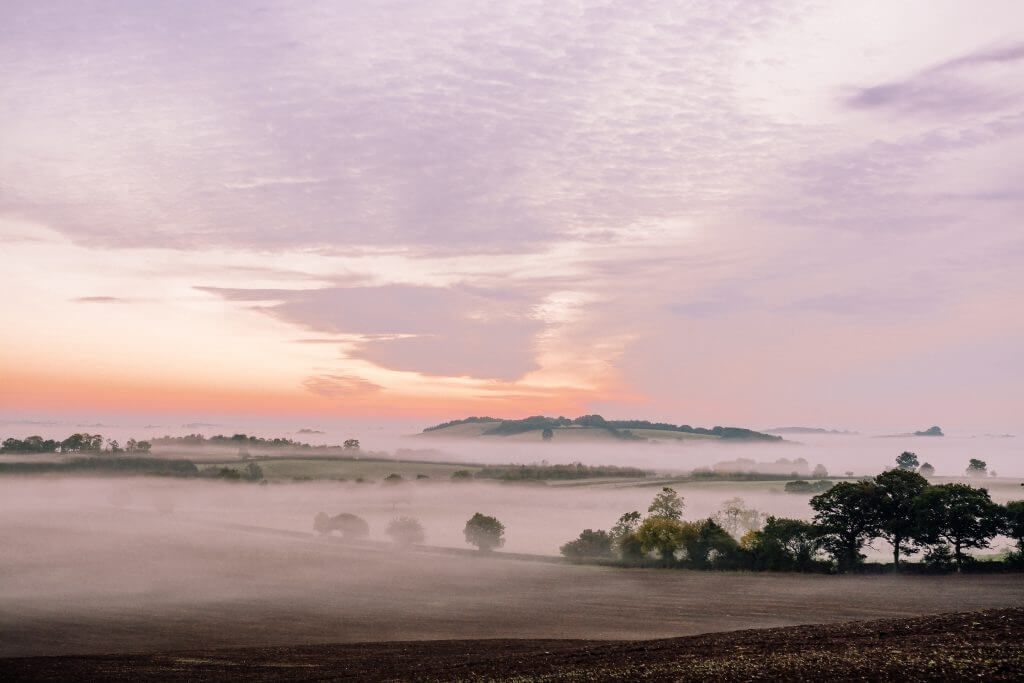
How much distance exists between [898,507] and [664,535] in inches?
1017

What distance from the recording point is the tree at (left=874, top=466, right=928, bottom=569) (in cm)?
8606

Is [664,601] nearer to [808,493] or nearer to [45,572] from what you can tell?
[45,572]

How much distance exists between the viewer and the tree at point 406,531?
153 m

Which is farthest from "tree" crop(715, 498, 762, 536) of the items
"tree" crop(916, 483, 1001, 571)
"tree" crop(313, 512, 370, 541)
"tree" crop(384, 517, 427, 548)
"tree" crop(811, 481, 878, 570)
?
"tree" crop(313, 512, 370, 541)

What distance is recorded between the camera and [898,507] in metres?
87.2

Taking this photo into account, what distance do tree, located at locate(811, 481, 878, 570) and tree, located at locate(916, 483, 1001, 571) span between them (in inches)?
195

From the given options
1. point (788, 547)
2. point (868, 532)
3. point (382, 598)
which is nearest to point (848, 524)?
point (868, 532)

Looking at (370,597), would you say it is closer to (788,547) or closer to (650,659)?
(788,547)

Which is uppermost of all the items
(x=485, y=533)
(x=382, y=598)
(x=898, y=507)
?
(x=898, y=507)

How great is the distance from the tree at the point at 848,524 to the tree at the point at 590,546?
35.7 meters

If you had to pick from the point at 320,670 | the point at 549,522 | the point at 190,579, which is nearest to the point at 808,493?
the point at 549,522

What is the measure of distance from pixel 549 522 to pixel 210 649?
134 m

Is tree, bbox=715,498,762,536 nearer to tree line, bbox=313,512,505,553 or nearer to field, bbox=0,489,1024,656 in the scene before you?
tree line, bbox=313,512,505,553

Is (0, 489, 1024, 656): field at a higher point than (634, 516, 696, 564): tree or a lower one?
lower
